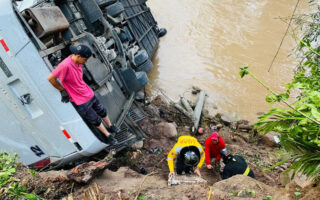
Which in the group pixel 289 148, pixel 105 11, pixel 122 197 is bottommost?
pixel 122 197

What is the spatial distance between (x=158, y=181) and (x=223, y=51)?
7650mm

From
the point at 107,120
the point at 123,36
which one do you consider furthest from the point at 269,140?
Answer: the point at 123,36

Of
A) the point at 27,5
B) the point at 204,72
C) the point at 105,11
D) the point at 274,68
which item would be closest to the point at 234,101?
the point at 204,72

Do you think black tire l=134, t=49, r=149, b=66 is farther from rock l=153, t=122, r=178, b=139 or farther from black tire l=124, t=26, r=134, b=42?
rock l=153, t=122, r=178, b=139

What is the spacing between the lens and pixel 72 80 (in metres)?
3.03

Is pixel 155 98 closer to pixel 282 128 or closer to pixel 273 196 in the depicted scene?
pixel 273 196

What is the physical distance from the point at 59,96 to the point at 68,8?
1867 mm

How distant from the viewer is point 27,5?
10.6 ft

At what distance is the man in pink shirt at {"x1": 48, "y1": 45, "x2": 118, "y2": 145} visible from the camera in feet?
9.45

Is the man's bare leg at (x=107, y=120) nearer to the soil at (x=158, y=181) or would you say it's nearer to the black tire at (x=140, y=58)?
the soil at (x=158, y=181)

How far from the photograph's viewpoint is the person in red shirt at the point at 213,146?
4.11 m

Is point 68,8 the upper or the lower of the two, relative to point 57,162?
upper

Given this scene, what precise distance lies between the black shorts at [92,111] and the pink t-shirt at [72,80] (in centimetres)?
7

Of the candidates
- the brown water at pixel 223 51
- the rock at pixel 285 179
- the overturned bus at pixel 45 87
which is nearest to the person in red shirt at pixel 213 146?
the rock at pixel 285 179
